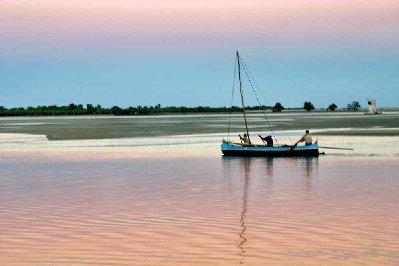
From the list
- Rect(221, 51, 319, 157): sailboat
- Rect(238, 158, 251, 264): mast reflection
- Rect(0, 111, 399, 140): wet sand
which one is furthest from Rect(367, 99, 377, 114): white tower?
Rect(238, 158, 251, 264): mast reflection

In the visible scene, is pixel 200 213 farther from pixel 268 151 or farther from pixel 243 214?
pixel 268 151

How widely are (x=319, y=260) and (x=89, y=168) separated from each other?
23.9 meters

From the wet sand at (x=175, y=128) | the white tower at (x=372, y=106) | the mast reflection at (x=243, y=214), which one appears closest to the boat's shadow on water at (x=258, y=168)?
the mast reflection at (x=243, y=214)

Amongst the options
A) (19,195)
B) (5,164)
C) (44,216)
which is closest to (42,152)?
(5,164)

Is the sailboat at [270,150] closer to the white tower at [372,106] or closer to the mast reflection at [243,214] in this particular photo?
the mast reflection at [243,214]

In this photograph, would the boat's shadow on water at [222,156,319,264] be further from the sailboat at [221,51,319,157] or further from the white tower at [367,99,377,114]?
the white tower at [367,99,377,114]

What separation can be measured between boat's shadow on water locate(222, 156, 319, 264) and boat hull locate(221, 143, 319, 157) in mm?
712

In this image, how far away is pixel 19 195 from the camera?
25266mm

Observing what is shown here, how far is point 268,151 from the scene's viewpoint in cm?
4503

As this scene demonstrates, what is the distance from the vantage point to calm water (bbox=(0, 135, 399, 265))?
15.0 meters

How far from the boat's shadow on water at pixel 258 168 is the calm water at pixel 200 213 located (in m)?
0.09

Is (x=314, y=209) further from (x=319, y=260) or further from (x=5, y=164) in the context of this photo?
(x=5, y=164)

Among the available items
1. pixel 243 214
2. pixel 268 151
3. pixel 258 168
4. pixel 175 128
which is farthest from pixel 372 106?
pixel 243 214

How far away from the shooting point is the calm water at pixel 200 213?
15.0m
